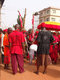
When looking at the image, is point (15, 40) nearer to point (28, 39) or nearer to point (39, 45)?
point (39, 45)

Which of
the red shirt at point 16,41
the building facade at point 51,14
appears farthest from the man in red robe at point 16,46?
the building facade at point 51,14

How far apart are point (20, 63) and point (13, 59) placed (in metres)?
0.32

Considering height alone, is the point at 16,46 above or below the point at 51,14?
below

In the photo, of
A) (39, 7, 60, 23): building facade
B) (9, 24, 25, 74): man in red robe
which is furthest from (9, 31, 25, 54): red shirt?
(39, 7, 60, 23): building facade

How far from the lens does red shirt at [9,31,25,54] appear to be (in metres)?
4.82

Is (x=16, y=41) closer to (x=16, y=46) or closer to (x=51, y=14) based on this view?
(x=16, y=46)

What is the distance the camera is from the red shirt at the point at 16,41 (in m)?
4.82

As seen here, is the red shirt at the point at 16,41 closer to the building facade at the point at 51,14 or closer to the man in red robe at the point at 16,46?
the man in red robe at the point at 16,46

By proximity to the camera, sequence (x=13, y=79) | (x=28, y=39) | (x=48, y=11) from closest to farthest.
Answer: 1. (x=13, y=79)
2. (x=28, y=39)
3. (x=48, y=11)

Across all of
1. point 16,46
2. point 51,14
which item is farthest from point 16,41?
point 51,14

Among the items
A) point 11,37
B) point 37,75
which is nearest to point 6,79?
point 37,75

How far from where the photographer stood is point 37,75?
188 inches

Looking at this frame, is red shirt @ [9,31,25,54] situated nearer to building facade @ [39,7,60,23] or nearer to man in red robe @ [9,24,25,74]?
man in red robe @ [9,24,25,74]

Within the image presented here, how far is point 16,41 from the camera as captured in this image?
15.9 feet
